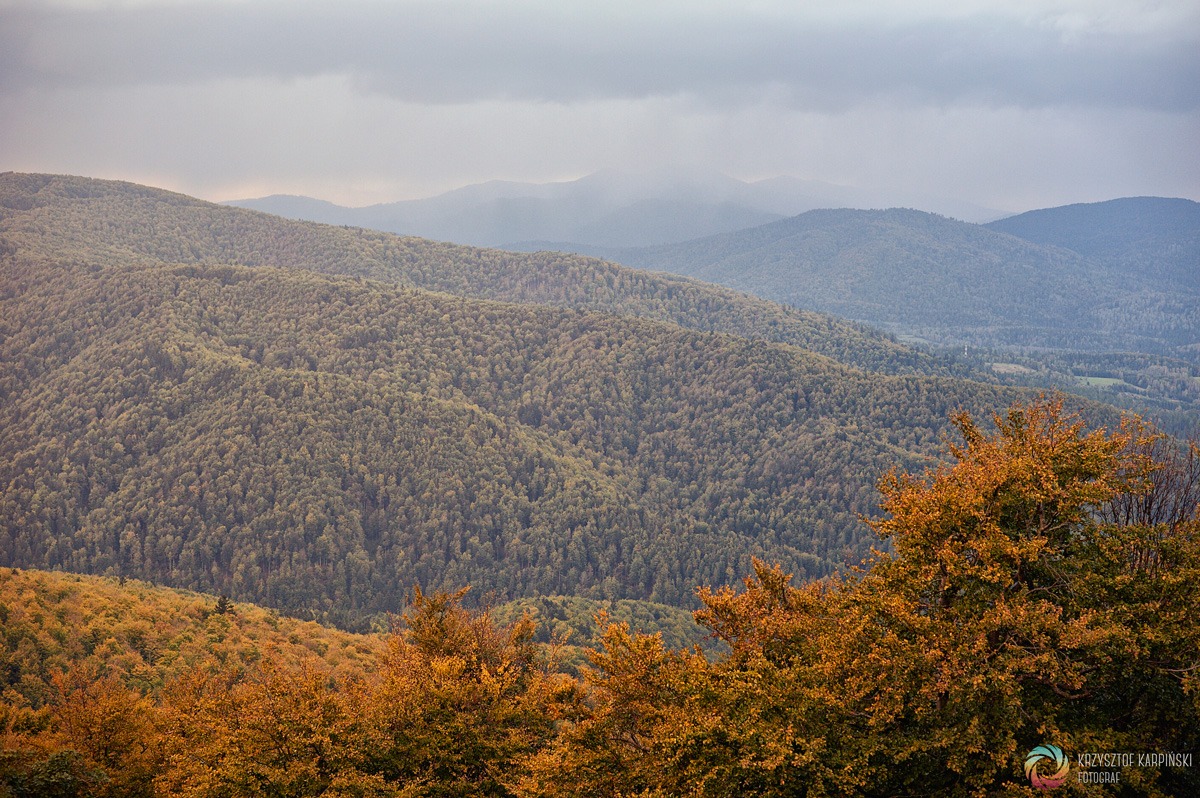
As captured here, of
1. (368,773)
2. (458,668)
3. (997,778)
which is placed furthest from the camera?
(458,668)

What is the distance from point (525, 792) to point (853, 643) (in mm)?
13040

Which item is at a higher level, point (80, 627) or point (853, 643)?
point (853, 643)

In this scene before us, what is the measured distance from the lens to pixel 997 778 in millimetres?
27766

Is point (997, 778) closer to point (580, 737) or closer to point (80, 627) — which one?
point (580, 737)

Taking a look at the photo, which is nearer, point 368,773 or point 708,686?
point 708,686

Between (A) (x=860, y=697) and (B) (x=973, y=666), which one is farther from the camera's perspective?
(A) (x=860, y=697)

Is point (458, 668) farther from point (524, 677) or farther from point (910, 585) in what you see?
point (910, 585)

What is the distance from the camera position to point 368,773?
112 feet

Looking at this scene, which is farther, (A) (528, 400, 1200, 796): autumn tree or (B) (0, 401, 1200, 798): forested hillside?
(B) (0, 401, 1200, 798): forested hillside

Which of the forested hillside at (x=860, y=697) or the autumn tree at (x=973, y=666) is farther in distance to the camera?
the forested hillside at (x=860, y=697)

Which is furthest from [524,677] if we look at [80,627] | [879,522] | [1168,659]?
[80,627]

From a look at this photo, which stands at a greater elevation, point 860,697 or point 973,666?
point 973,666

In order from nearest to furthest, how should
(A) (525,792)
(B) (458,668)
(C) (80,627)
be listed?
(A) (525,792)
(B) (458,668)
(C) (80,627)

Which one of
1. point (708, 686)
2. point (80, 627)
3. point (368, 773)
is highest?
point (708, 686)
